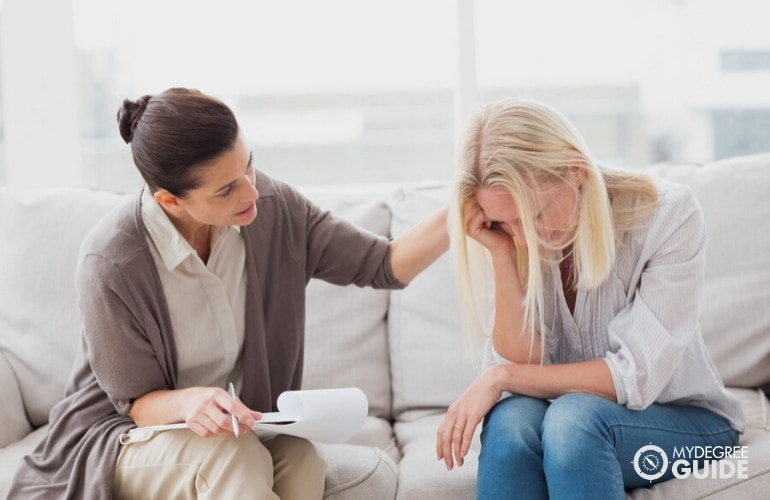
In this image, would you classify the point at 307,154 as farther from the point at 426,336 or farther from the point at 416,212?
the point at 426,336

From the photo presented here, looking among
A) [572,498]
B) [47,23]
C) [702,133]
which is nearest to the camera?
[572,498]

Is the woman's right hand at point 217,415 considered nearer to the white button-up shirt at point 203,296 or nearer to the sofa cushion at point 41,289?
the white button-up shirt at point 203,296

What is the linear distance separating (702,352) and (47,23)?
229 centimetres

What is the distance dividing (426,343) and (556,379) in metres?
0.61

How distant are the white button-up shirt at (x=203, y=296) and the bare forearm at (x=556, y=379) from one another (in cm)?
51

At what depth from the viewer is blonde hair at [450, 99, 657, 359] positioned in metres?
1.54

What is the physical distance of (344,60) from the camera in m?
3.08

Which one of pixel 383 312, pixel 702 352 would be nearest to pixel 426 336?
pixel 383 312

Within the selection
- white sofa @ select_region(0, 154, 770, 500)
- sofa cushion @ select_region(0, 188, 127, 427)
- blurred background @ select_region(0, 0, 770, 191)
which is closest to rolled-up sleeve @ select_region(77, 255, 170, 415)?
white sofa @ select_region(0, 154, 770, 500)

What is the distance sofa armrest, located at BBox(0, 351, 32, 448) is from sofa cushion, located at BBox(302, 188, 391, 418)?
0.65 meters

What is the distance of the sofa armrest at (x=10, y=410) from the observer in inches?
80.1

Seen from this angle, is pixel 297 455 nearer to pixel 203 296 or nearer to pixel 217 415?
pixel 217 415

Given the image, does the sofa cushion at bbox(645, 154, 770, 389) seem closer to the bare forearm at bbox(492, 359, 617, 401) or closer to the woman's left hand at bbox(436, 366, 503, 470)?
the bare forearm at bbox(492, 359, 617, 401)

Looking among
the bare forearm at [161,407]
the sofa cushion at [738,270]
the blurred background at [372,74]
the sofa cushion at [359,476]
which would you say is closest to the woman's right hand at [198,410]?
the bare forearm at [161,407]
